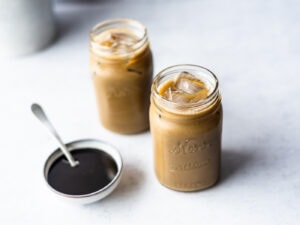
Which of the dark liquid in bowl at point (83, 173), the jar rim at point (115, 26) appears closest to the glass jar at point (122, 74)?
the jar rim at point (115, 26)

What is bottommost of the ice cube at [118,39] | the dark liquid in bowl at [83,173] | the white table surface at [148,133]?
the white table surface at [148,133]

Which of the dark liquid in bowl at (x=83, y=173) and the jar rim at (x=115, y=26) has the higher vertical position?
the jar rim at (x=115, y=26)

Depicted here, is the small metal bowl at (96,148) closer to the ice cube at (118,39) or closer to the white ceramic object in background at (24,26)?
the ice cube at (118,39)

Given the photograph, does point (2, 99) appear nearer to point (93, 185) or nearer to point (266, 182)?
point (93, 185)

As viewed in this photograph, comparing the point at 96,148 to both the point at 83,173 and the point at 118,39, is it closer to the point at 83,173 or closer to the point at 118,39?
the point at 83,173

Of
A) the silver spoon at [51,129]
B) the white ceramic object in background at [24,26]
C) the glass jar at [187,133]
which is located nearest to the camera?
the glass jar at [187,133]

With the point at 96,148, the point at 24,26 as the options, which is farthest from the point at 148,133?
the point at 24,26
